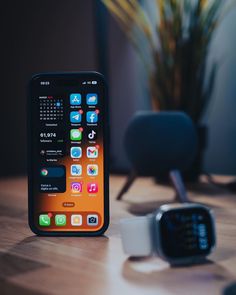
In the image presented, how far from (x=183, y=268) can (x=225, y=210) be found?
0.40 meters

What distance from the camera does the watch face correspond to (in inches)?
18.3

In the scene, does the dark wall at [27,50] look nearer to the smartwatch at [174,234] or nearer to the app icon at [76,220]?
the app icon at [76,220]

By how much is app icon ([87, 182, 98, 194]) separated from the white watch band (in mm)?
119

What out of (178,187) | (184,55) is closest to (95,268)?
(178,187)

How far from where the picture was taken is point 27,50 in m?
2.10

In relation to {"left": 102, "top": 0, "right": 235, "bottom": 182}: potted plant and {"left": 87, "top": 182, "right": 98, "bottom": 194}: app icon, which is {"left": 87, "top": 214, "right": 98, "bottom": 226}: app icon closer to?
{"left": 87, "top": 182, "right": 98, "bottom": 194}: app icon

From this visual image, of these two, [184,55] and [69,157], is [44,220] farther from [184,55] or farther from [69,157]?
[184,55]

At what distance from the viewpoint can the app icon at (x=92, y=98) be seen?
0.62 metres

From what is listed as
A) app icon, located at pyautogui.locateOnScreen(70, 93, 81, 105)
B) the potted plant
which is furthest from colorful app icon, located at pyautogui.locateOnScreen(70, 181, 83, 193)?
the potted plant

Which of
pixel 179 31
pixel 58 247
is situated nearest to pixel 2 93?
pixel 179 31

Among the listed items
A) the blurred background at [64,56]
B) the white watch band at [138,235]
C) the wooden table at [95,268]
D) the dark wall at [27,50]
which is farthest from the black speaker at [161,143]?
the dark wall at [27,50]

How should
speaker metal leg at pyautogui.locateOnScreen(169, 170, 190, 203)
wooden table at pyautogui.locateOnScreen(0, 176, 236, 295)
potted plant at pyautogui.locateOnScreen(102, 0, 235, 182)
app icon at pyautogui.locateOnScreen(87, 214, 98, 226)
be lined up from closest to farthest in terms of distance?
wooden table at pyautogui.locateOnScreen(0, 176, 236, 295), app icon at pyautogui.locateOnScreen(87, 214, 98, 226), speaker metal leg at pyautogui.locateOnScreen(169, 170, 190, 203), potted plant at pyautogui.locateOnScreen(102, 0, 235, 182)

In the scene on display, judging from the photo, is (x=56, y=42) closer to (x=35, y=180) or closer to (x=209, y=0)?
(x=209, y=0)

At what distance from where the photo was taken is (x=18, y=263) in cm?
50
